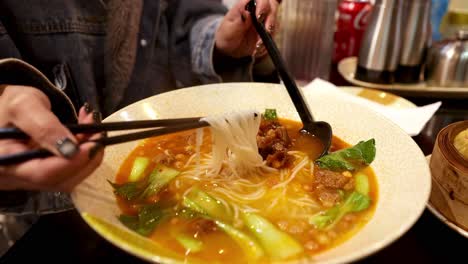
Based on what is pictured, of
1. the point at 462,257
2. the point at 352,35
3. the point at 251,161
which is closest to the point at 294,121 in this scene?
the point at 251,161

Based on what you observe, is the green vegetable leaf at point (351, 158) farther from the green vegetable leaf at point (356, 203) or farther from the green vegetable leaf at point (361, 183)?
the green vegetable leaf at point (356, 203)

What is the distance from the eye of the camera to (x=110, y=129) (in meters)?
1.08

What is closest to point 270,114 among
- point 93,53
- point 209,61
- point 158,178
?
point 158,178

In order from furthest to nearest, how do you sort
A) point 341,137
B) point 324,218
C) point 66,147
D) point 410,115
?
point 410,115, point 341,137, point 324,218, point 66,147

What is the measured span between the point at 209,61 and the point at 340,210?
5.08ft

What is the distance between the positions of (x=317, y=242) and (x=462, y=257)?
1.89 feet

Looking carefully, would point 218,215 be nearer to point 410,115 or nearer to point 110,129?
point 110,129

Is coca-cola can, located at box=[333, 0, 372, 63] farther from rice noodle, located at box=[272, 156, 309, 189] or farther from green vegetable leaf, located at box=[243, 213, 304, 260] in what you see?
green vegetable leaf, located at box=[243, 213, 304, 260]

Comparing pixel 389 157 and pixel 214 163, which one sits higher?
pixel 389 157

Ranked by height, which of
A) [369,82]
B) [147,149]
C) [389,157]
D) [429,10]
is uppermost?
[429,10]

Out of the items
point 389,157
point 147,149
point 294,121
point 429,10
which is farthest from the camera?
point 429,10

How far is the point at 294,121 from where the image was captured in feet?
6.44

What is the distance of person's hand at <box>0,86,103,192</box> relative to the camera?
924 millimetres

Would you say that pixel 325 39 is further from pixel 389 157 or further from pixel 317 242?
pixel 317 242
